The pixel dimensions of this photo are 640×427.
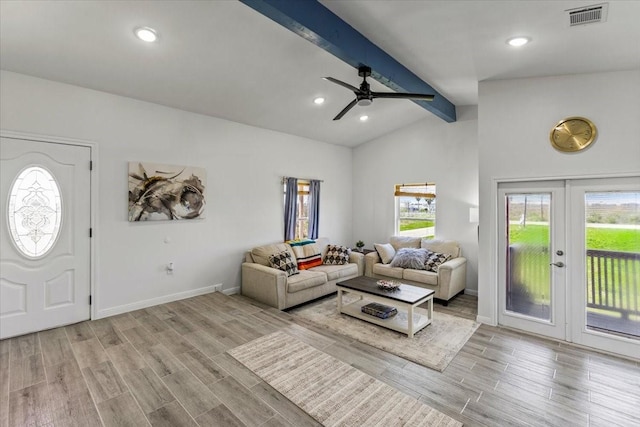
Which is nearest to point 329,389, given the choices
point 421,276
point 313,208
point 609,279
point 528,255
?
point 421,276

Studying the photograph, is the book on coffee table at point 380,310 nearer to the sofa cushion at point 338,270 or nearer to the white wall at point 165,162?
the sofa cushion at point 338,270

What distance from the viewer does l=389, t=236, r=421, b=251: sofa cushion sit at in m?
5.68

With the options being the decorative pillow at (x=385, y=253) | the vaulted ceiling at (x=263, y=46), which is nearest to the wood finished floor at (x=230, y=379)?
the decorative pillow at (x=385, y=253)

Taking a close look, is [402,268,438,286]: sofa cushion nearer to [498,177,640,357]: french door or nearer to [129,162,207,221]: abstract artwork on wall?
[498,177,640,357]: french door

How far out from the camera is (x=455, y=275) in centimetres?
476

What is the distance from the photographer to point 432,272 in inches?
190

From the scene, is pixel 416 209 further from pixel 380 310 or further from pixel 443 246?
pixel 380 310

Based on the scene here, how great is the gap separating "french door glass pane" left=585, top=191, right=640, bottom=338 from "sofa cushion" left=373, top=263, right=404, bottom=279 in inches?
94.1

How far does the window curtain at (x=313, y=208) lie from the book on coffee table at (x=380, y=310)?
8.05 ft

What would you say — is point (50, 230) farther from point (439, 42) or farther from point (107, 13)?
point (439, 42)

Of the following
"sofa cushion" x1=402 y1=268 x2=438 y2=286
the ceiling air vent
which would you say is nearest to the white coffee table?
"sofa cushion" x1=402 y1=268 x2=438 y2=286

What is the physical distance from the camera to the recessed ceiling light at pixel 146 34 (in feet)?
8.88

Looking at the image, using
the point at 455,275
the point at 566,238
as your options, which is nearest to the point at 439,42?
the point at 566,238

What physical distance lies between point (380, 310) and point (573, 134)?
3017 millimetres
